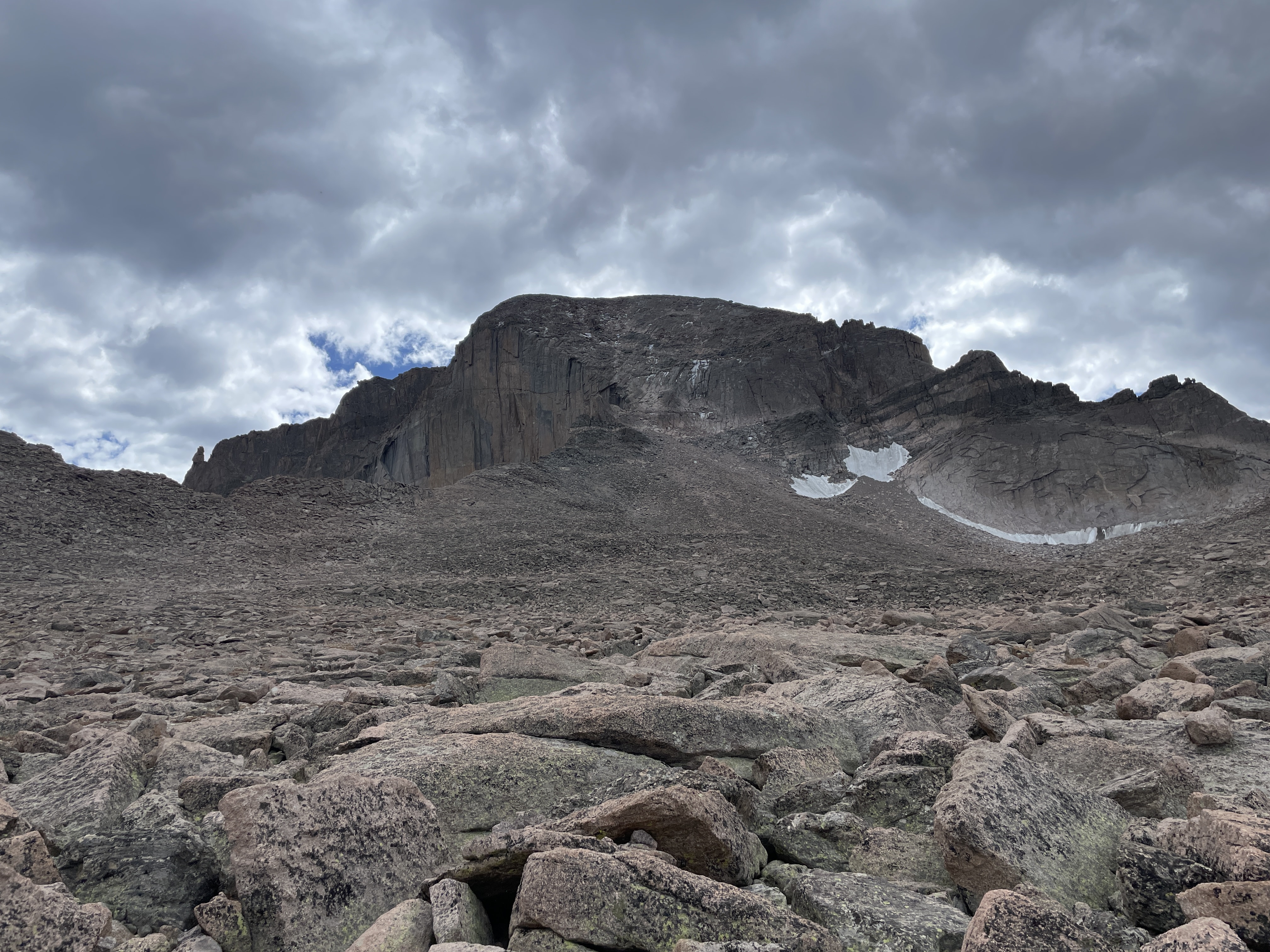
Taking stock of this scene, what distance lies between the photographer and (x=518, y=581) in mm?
19328

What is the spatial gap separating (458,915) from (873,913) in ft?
3.76

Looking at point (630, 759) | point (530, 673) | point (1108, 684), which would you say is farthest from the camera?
point (530, 673)

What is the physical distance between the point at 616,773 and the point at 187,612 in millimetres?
12585

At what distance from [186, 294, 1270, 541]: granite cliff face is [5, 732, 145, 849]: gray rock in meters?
46.8

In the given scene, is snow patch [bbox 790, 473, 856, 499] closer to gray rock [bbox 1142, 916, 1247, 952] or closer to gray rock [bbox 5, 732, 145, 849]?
gray rock [bbox 5, 732, 145, 849]

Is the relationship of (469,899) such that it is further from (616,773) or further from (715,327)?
(715,327)

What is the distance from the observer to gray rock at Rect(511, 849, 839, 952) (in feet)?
5.88

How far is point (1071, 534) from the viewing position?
42969 millimetres

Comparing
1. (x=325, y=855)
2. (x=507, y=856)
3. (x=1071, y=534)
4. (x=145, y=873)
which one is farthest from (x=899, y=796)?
(x=1071, y=534)

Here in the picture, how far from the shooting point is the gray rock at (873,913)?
1864 mm

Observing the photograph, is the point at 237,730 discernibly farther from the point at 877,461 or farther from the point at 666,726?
the point at 877,461

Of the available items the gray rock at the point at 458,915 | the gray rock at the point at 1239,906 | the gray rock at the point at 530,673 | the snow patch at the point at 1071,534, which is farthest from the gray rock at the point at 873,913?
the snow patch at the point at 1071,534

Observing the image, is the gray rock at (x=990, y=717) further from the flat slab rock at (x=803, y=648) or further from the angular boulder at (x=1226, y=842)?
the flat slab rock at (x=803, y=648)

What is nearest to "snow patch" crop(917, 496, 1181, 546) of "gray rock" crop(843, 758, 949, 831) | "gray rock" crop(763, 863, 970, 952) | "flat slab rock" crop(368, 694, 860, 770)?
"flat slab rock" crop(368, 694, 860, 770)
